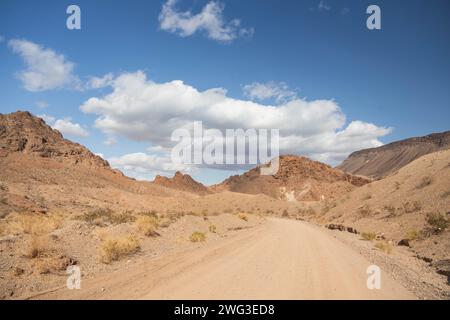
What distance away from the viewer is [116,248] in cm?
1258

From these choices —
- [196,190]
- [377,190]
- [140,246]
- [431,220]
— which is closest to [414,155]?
[196,190]

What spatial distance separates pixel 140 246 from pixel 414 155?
513 ft

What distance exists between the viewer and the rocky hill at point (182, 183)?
121 meters

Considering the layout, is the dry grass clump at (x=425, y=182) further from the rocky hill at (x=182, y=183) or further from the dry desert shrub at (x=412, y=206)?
the rocky hill at (x=182, y=183)

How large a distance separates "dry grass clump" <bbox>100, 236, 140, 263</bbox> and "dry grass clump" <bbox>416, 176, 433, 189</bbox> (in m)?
23.8

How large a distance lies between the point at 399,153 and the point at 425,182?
489 feet

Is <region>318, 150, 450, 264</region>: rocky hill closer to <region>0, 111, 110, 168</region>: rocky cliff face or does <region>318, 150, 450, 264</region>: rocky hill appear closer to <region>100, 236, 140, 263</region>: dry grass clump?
<region>100, 236, 140, 263</region>: dry grass clump

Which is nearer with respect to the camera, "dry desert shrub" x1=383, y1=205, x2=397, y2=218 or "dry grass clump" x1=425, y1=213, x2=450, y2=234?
"dry grass clump" x1=425, y1=213, x2=450, y2=234

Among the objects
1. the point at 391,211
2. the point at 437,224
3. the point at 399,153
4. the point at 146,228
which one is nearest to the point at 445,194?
the point at 391,211

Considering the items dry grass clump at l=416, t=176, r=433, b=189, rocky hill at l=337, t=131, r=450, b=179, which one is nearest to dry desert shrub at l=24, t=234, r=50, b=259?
dry grass clump at l=416, t=176, r=433, b=189

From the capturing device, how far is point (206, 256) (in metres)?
12.5

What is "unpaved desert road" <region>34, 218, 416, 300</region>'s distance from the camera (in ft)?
25.0
